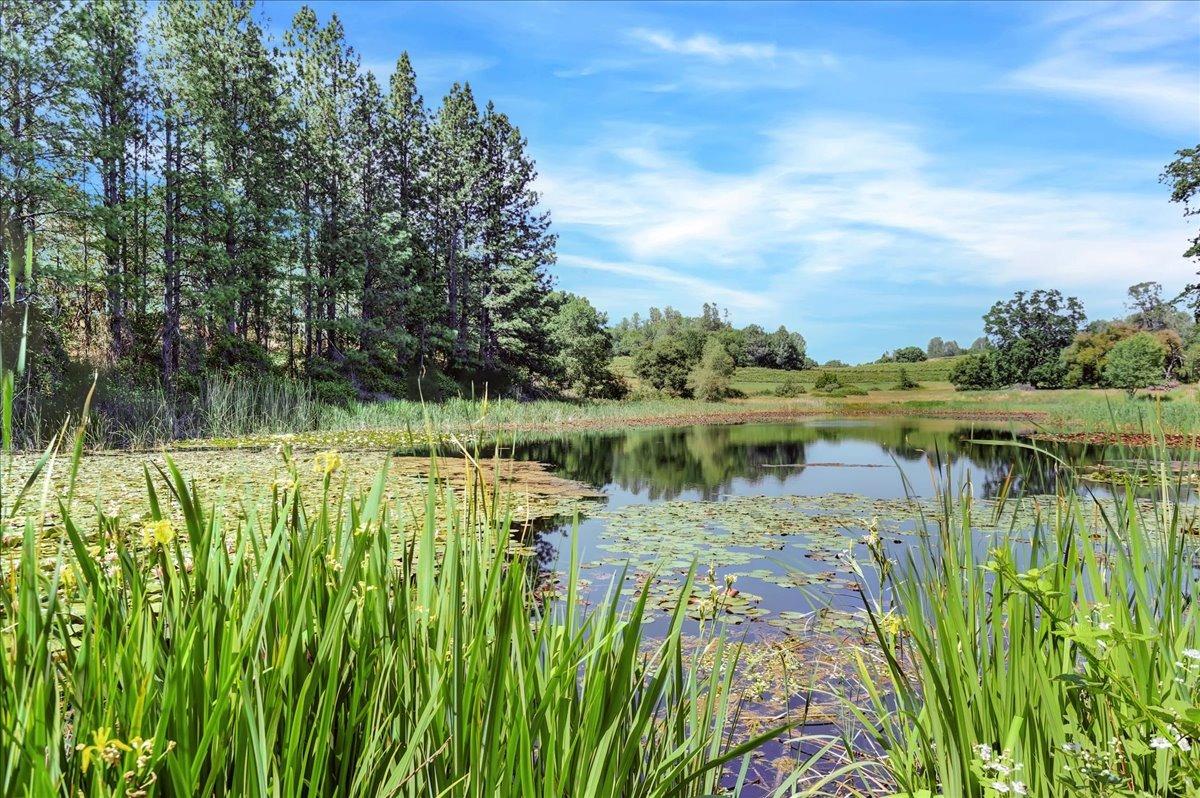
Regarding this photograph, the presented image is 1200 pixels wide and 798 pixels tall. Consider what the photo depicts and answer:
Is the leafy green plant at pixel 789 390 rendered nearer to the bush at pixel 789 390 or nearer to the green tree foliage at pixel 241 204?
the bush at pixel 789 390

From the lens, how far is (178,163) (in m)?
17.2

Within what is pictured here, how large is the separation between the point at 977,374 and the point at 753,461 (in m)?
50.0

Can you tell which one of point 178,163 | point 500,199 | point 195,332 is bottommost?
point 195,332

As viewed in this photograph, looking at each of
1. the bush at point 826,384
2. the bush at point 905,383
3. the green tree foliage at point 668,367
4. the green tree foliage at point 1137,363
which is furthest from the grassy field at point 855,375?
the green tree foliage at point 1137,363

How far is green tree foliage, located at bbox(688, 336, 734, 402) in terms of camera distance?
39.0 m

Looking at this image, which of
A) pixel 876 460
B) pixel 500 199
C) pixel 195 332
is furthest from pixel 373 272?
pixel 876 460

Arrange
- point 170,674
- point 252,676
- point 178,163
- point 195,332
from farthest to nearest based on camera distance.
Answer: point 195,332 → point 178,163 → point 252,676 → point 170,674

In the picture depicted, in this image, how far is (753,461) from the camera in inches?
567

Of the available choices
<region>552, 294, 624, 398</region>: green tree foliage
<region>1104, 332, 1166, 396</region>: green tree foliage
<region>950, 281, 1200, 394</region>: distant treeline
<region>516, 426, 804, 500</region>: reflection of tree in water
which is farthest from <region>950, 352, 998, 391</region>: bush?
<region>516, 426, 804, 500</region>: reflection of tree in water

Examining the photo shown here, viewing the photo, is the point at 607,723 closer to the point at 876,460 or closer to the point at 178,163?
the point at 876,460

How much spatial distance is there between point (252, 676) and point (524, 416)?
863 inches

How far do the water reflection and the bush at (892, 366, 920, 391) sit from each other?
3643 centimetres

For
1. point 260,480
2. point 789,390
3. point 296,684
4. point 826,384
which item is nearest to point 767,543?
point 260,480

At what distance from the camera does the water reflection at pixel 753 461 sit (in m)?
10.5
